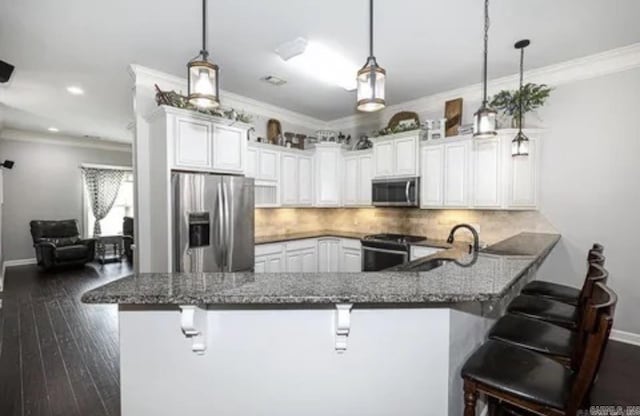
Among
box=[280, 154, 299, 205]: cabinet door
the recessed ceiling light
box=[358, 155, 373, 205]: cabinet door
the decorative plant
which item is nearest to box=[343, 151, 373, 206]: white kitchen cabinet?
box=[358, 155, 373, 205]: cabinet door

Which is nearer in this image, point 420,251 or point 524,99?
point 524,99

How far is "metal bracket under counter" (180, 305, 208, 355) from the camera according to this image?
1258 mm

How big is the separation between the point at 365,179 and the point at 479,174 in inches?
Answer: 64.4

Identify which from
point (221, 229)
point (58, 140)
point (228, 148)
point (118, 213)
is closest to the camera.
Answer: point (221, 229)

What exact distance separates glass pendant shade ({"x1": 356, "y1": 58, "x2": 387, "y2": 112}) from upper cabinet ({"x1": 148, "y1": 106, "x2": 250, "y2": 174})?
2225mm

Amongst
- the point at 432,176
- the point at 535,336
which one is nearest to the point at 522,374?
the point at 535,336

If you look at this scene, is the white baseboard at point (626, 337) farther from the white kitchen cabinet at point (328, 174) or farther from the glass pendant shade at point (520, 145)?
the white kitchen cabinet at point (328, 174)

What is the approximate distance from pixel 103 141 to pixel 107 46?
5.94 m

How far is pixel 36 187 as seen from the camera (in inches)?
277

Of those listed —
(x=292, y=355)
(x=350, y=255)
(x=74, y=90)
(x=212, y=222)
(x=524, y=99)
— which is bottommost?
(x=350, y=255)

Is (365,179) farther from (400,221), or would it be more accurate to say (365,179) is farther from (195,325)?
(195,325)

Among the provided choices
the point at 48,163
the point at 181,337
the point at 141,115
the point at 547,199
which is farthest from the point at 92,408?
the point at 48,163

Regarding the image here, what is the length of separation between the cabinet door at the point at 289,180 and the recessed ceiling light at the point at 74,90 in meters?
2.87

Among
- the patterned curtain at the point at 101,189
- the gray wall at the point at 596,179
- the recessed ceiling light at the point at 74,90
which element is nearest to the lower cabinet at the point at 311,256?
the gray wall at the point at 596,179
